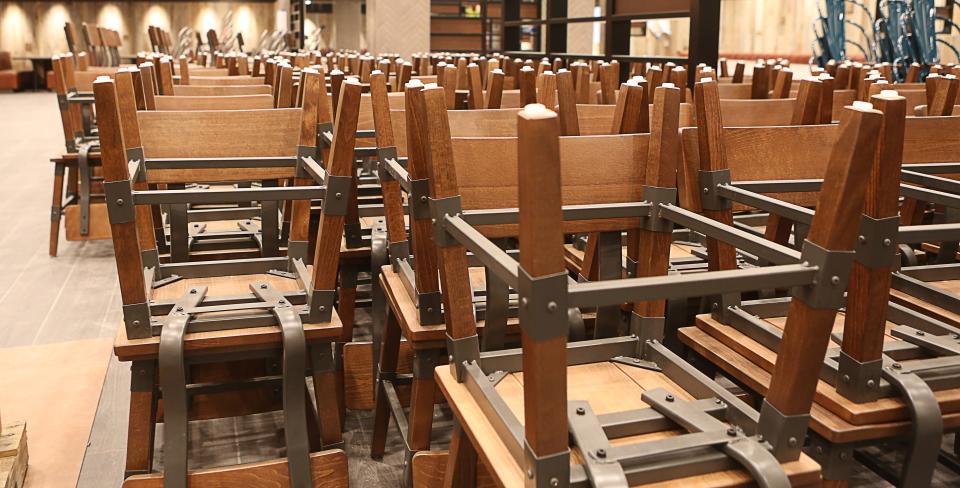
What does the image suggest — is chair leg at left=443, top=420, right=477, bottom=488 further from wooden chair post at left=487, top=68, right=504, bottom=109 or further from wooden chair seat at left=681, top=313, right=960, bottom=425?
wooden chair post at left=487, top=68, right=504, bottom=109

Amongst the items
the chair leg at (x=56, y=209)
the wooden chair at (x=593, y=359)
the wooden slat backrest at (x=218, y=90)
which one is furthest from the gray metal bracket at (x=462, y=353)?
the chair leg at (x=56, y=209)

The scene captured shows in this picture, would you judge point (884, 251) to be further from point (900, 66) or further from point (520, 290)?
point (900, 66)

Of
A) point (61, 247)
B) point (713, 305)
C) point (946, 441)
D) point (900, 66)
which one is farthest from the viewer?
point (900, 66)

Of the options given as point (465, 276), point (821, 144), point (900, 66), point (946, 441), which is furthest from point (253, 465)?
point (900, 66)

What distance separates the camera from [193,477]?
182 centimetres

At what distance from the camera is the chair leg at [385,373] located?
2266mm

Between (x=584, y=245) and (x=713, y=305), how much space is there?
68cm

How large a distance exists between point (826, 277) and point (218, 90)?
10.7ft

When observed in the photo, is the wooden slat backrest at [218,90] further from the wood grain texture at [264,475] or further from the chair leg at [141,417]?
the wood grain texture at [264,475]

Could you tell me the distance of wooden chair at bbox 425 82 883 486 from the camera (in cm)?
103

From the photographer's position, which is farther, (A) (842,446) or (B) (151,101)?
(B) (151,101)

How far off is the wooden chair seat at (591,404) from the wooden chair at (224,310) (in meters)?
0.44

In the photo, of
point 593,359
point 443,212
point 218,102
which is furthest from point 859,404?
point 218,102

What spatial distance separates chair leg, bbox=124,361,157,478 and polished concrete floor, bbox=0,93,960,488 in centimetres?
56
